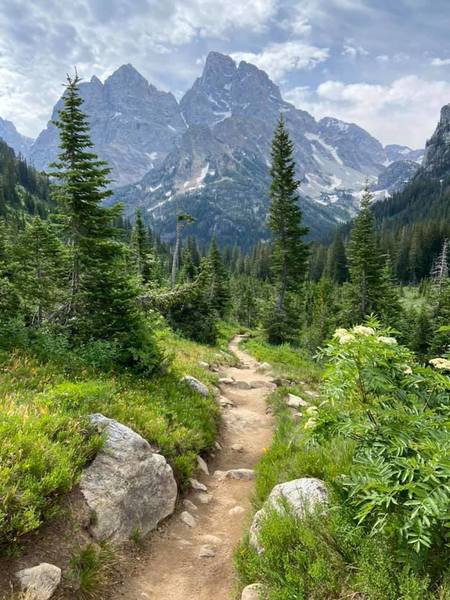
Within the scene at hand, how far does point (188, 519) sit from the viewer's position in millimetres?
6727

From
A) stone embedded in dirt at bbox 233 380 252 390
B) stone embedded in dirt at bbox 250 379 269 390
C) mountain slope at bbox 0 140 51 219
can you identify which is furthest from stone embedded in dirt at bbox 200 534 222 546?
mountain slope at bbox 0 140 51 219

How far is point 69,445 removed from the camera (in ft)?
19.1

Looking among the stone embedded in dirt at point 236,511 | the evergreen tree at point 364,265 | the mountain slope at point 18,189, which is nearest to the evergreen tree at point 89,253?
the stone embedded in dirt at point 236,511

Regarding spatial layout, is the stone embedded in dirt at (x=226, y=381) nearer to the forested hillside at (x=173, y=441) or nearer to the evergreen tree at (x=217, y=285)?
the forested hillside at (x=173, y=441)

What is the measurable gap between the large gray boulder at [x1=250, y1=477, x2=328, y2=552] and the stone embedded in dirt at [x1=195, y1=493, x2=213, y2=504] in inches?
77.9

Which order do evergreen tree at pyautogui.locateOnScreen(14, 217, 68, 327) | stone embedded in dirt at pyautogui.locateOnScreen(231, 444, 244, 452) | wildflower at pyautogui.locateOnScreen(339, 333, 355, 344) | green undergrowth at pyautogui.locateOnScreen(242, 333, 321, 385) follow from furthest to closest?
green undergrowth at pyautogui.locateOnScreen(242, 333, 321, 385) → evergreen tree at pyautogui.locateOnScreen(14, 217, 68, 327) → stone embedded in dirt at pyautogui.locateOnScreen(231, 444, 244, 452) → wildflower at pyautogui.locateOnScreen(339, 333, 355, 344)

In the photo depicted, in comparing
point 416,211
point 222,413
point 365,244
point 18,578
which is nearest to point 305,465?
point 18,578

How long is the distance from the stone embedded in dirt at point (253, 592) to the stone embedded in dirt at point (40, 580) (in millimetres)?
2231

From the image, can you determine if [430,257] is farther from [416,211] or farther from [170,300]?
[170,300]

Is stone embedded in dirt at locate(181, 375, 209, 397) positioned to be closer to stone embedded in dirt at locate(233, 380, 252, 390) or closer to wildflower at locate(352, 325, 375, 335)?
stone embedded in dirt at locate(233, 380, 252, 390)

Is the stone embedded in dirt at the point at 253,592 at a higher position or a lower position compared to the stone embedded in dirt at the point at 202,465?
higher

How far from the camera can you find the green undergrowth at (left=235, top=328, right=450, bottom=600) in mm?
3240

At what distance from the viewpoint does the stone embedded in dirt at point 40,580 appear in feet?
13.1

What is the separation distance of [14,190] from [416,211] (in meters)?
185
